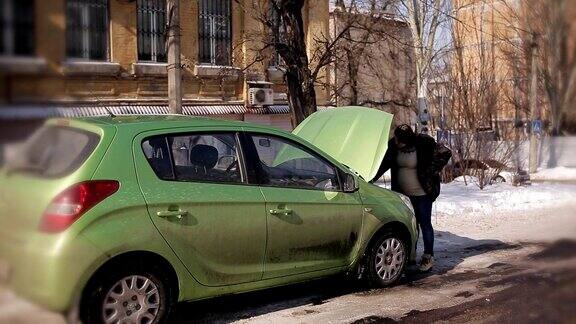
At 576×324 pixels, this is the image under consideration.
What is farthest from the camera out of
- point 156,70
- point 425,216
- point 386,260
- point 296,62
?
point 156,70

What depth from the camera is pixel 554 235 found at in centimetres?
126

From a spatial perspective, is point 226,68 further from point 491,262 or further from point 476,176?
point 491,262

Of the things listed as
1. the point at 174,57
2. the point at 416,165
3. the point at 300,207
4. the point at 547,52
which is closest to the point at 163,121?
the point at 300,207

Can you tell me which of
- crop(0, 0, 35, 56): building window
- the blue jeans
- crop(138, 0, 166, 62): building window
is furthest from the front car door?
crop(138, 0, 166, 62): building window

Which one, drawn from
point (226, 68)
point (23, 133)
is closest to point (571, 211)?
point (23, 133)

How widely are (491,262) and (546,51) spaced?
5.80 metres

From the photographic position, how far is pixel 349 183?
5.17 m

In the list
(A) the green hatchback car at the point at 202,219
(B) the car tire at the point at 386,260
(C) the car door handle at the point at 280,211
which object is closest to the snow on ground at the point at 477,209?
(B) the car tire at the point at 386,260

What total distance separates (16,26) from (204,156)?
3.57 meters

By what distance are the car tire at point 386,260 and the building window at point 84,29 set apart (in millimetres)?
4440

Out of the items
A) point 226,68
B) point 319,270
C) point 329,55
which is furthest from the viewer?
point 226,68

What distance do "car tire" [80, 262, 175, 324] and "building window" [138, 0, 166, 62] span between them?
7.10 metres

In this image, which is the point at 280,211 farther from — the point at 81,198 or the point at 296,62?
the point at 296,62

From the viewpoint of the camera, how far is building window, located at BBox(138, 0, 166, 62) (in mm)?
Result: 10661
